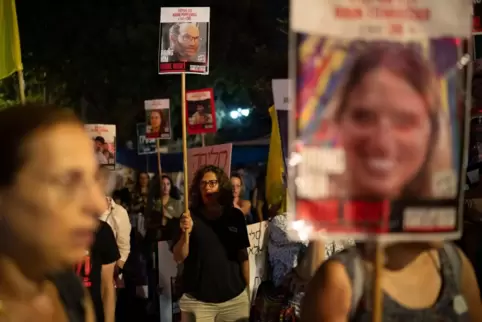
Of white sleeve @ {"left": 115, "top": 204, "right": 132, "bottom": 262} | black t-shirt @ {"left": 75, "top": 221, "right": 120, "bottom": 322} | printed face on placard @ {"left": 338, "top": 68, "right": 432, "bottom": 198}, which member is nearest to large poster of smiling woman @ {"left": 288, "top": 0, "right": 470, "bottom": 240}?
printed face on placard @ {"left": 338, "top": 68, "right": 432, "bottom": 198}

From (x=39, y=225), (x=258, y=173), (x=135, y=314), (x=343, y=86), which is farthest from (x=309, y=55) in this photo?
(x=258, y=173)

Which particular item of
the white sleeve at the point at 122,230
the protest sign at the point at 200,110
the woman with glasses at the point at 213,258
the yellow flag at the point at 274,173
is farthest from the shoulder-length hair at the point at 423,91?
the protest sign at the point at 200,110

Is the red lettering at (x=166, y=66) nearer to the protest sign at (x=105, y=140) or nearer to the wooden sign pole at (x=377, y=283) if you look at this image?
the protest sign at (x=105, y=140)

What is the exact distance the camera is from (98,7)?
1234 cm

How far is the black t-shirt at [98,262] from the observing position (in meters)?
3.53

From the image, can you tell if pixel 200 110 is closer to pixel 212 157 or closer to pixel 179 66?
pixel 212 157

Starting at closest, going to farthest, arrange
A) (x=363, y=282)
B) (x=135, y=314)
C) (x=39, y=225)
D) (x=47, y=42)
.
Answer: (x=39, y=225)
(x=363, y=282)
(x=135, y=314)
(x=47, y=42)

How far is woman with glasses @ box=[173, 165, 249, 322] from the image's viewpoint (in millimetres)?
4449

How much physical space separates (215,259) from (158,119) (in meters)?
2.69

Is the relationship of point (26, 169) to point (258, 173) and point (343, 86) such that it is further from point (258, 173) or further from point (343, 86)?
point (258, 173)

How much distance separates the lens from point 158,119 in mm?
6836

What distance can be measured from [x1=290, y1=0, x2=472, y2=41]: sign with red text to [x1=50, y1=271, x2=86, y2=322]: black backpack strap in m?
0.78

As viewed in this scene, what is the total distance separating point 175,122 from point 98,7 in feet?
8.15

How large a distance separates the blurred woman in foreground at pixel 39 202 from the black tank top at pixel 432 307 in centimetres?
59
